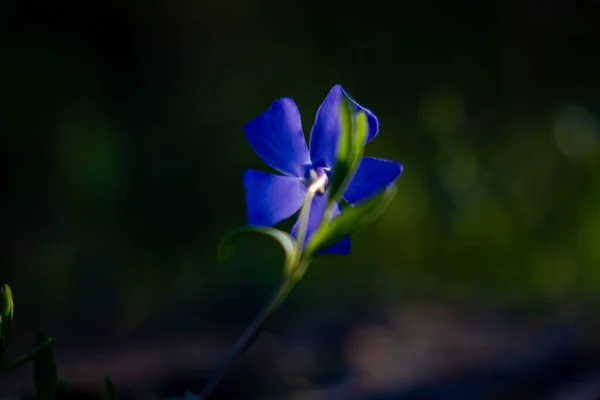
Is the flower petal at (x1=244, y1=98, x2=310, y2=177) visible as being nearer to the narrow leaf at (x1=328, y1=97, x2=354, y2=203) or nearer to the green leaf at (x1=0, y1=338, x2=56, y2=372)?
the narrow leaf at (x1=328, y1=97, x2=354, y2=203)

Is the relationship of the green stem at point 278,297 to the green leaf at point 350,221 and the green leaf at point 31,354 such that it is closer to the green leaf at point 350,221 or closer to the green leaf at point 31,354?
the green leaf at point 350,221

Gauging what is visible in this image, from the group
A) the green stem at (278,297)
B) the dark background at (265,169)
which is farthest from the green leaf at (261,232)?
the dark background at (265,169)

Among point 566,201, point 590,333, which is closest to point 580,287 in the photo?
point 566,201

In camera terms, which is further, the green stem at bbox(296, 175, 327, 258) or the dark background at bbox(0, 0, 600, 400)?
the dark background at bbox(0, 0, 600, 400)

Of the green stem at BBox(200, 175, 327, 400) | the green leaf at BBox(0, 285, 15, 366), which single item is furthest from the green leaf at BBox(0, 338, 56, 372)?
the green stem at BBox(200, 175, 327, 400)

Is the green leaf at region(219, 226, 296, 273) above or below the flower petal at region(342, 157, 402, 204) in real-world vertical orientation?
below

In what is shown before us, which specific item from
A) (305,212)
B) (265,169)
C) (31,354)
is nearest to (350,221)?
(305,212)
